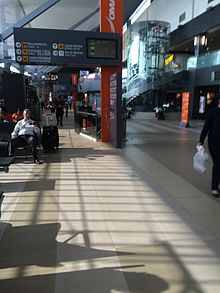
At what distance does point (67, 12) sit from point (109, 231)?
1174 inches

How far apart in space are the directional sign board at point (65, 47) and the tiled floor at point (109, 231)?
4233mm

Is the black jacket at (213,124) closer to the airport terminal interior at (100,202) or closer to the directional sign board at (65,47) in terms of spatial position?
the airport terminal interior at (100,202)

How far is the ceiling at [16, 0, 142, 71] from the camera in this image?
2666 cm

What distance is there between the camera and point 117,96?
9336 millimetres

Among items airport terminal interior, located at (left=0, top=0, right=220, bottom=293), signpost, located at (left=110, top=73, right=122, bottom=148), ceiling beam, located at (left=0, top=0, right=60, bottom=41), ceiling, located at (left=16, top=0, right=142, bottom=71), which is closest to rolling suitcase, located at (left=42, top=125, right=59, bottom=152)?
airport terminal interior, located at (left=0, top=0, right=220, bottom=293)

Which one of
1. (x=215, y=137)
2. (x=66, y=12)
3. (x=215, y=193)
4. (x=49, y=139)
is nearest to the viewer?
(x=215, y=137)

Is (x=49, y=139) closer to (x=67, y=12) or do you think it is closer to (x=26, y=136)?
(x=26, y=136)

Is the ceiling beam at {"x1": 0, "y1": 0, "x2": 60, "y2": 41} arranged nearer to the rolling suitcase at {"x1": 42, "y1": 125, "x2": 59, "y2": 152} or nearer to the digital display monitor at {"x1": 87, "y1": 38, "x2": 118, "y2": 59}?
the digital display monitor at {"x1": 87, "y1": 38, "x2": 118, "y2": 59}

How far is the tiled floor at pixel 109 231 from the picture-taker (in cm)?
266

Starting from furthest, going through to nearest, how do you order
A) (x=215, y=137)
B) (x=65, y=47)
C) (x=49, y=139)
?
(x=65, y=47) < (x=49, y=139) < (x=215, y=137)

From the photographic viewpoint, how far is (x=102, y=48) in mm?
9750

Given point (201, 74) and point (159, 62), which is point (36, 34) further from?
point (159, 62)

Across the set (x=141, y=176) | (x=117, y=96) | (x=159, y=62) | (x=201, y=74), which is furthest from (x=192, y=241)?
(x=159, y=62)

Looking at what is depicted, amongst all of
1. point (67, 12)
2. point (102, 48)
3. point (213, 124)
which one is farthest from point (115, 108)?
point (67, 12)
